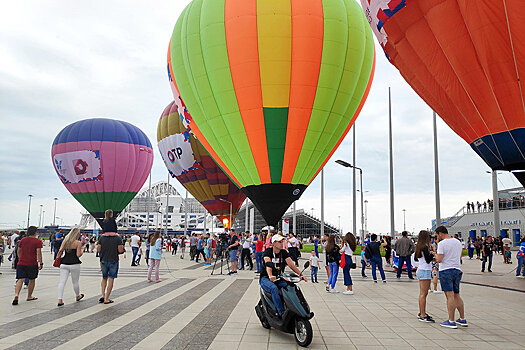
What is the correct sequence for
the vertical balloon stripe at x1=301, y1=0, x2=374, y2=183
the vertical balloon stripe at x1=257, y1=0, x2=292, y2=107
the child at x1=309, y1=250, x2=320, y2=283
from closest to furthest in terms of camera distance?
the child at x1=309, y1=250, x2=320, y2=283 → the vertical balloon stripe at x1=257, y1=0, x2=292, y2=107 → the vertical balloon stripe at x1=301, y1=0, x2=374, y2=183

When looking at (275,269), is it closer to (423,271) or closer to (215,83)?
(423,271)

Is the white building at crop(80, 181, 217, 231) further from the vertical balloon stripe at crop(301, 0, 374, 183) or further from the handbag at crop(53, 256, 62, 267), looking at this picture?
the handbag at crop(53, 256, 62, 267)

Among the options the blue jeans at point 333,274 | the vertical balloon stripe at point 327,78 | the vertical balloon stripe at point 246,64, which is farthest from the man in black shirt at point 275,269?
the vertical balloon stripe at point 327,78

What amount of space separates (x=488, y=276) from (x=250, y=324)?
13003mm

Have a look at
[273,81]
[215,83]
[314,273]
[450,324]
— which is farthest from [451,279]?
[215,83]

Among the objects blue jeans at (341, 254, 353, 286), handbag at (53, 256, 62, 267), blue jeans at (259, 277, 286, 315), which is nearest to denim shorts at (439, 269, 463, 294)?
blue jeans at (259, 277, 286, 315)

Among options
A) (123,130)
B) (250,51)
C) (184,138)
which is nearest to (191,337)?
(250,51)

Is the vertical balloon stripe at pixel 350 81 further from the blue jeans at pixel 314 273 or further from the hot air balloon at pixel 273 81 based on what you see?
the blue jeans at pixel 314 273

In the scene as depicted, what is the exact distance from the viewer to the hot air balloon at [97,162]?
1198 inches

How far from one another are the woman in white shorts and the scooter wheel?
2.80 m

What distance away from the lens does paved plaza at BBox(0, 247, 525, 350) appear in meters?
5.84

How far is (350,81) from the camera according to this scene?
16.9 meters

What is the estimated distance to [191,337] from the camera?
6094 millimetres

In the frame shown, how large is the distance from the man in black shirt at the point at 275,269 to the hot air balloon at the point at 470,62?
708cm
